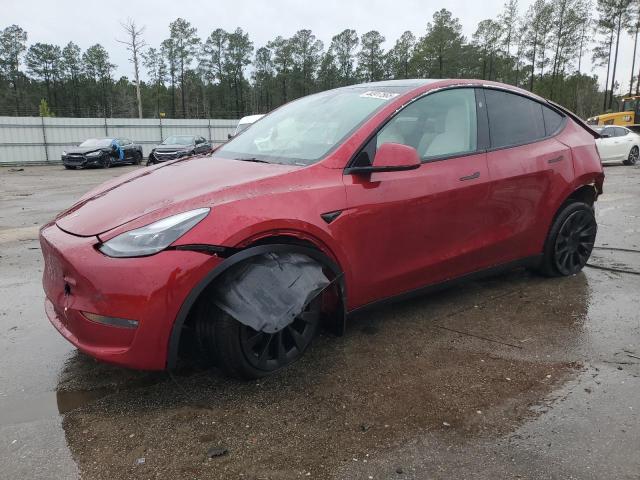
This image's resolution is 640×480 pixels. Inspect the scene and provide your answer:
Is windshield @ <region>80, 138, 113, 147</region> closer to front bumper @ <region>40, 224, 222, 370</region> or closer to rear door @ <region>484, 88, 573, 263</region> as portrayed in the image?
rear door @ <region>484, 88, 573, 263</region>

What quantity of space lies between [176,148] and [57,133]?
9.37 metres

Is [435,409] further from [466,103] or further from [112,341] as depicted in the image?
[466,103]

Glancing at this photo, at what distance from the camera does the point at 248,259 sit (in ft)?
8.05

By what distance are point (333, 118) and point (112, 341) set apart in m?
1.87

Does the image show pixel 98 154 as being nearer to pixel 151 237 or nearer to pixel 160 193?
pixel 160 193

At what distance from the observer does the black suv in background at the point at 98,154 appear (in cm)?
2119

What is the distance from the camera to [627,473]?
75.9 inches

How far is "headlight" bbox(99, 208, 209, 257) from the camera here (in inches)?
88.7

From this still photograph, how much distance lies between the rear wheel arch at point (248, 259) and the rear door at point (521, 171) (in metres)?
1.35

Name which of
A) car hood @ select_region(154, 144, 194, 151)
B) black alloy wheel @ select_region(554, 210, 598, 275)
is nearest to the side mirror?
black alloy wheel @ select_region(554, 210, 598, 275)

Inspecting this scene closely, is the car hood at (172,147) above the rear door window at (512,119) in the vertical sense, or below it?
below

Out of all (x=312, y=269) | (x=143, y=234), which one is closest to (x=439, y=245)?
(x=312, y=269)

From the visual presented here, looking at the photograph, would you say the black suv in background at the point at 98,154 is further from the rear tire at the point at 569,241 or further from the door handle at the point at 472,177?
the door handle at the point at 472,177

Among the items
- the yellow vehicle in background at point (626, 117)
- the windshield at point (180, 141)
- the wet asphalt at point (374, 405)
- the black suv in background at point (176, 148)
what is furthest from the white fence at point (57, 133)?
the wet asphalt at point (374, 405)
